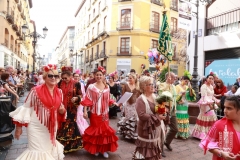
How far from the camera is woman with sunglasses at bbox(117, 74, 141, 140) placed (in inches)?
237

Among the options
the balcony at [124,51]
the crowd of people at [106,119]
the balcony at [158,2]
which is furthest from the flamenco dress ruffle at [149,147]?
the balcony at [158,2]

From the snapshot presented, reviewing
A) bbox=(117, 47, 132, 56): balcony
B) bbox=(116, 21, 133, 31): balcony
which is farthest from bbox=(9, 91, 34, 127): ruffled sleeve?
bbox=(116, 21, 133, 31): balcony

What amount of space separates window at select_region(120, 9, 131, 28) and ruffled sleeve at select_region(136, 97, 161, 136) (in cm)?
2424

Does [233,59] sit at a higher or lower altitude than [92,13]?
lower

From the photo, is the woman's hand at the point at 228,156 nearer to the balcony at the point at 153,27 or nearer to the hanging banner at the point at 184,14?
the hanging banner at the point at 184,14

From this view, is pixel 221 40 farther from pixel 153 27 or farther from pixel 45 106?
pixel 45 106

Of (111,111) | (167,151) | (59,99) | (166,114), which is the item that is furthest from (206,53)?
(59,99)

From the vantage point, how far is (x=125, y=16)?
88.3 feet

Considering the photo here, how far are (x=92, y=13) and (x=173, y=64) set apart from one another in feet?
53.9

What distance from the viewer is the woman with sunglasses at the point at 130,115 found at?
6.02m

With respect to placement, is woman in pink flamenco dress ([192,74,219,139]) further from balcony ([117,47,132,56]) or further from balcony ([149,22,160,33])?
balcony ([149,22,160,33])

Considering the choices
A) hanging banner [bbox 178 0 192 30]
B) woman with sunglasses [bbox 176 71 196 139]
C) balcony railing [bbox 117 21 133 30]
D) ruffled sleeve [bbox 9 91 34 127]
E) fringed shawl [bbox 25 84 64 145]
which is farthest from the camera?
balcony railing [bbox 117 21 133 30]

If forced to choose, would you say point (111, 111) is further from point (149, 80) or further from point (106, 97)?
point (149, 80)

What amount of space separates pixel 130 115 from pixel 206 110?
7.06 ft
